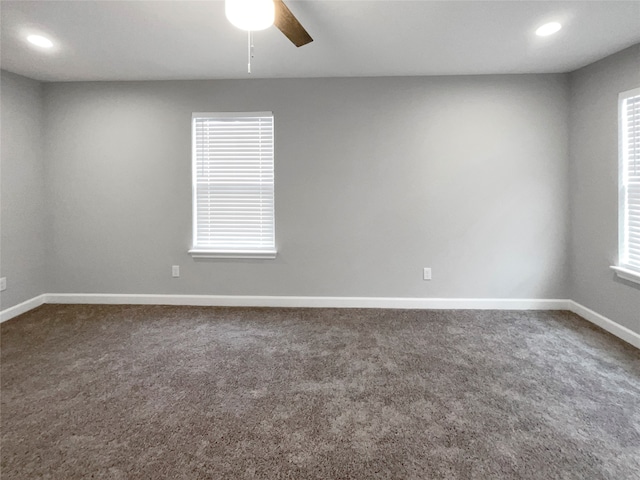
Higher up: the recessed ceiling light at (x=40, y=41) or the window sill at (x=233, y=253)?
the recessed ceiling light at (x=40, y=41)

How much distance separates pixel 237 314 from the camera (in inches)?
142

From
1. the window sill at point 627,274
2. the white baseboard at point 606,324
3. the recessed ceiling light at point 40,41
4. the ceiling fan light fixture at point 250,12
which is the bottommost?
the white baseboard at point 606,324

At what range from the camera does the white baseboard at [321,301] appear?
3727mm

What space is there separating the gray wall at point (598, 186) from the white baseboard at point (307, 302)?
1.19 ft

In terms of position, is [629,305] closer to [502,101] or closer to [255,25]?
[502,101]

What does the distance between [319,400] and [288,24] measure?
218 centimetres

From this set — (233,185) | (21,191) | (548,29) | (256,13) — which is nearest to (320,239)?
(233,185)

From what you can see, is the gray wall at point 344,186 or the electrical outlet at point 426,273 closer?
the gray wall at point 344,186

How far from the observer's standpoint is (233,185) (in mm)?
3848

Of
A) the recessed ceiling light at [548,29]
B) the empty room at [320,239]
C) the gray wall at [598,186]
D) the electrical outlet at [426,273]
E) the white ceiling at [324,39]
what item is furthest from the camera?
the electrical outlet at [426,273]

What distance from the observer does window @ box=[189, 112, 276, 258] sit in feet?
12.5

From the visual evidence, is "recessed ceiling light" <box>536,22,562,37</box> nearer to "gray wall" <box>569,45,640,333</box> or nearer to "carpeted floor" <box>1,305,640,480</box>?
"gray wall" <box>569,45,640,333</box>

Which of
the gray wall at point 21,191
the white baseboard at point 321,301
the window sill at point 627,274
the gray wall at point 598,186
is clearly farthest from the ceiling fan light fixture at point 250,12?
the window sill at point 627,274

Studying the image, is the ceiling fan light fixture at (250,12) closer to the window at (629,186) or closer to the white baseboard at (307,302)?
the white baseboard at (307,302)
